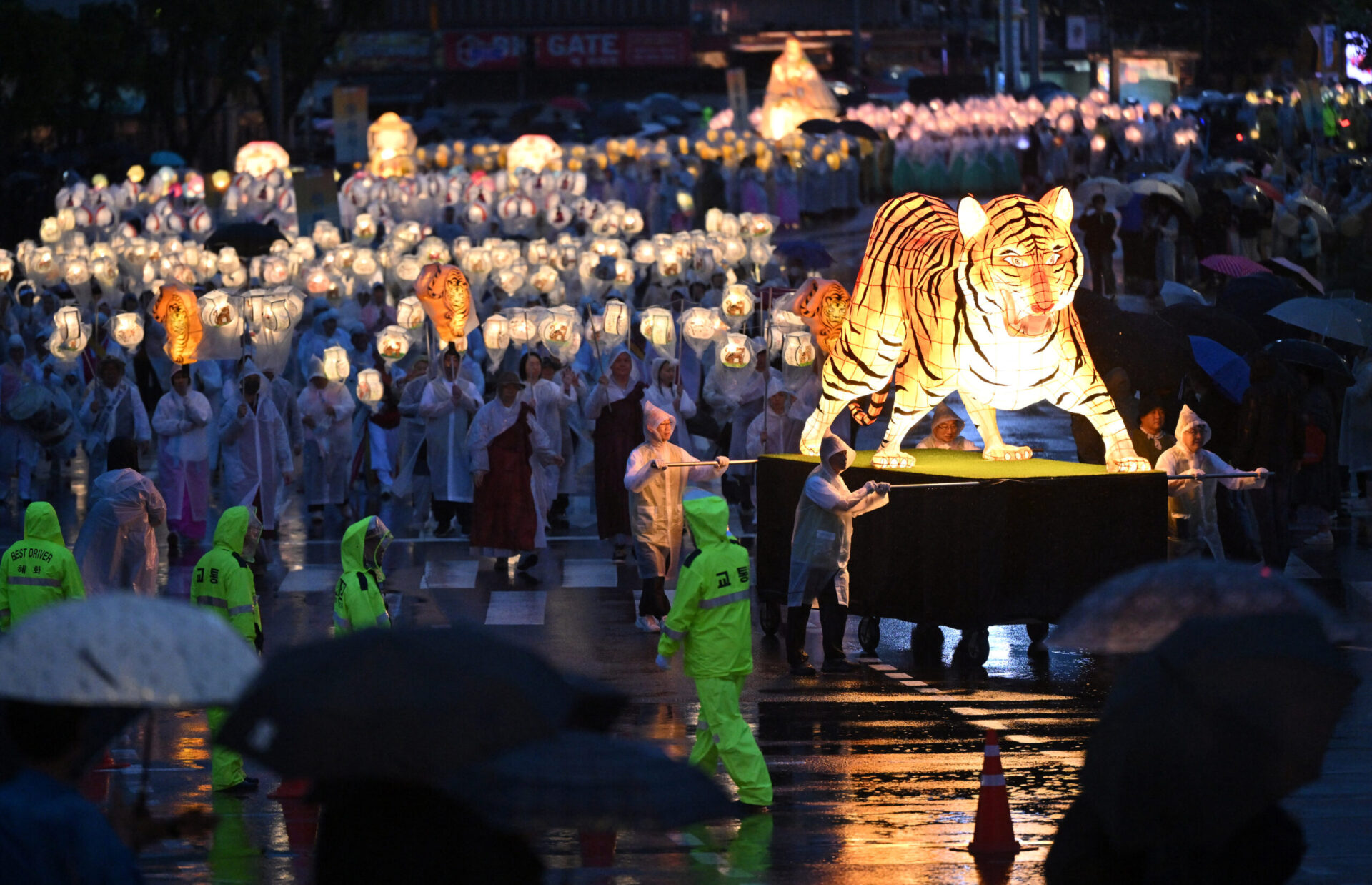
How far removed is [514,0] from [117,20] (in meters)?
31.1

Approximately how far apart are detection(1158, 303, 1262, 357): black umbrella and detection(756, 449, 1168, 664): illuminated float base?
4662 mm

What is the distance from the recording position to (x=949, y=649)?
42.4 ft

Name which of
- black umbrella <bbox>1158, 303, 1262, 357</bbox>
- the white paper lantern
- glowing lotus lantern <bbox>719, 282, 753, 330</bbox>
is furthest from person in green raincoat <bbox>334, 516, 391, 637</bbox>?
glowing lotus lantern <bbox>719, 282, 753, 330</bbox>

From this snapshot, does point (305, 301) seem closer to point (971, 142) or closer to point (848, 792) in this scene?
point (848, 792)

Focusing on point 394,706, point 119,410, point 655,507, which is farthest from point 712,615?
point 119,410

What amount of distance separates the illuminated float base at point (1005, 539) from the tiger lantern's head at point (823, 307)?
9.79 feet

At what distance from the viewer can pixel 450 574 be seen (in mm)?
15852

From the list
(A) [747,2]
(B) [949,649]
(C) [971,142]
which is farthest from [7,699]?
(A) [747,2]

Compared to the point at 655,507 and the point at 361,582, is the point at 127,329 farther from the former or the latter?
the point at 361,582

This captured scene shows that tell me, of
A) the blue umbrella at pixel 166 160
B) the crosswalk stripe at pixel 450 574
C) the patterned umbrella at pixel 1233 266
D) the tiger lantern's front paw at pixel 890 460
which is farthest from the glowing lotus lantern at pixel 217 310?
the blue umbrella at pixel 166 160

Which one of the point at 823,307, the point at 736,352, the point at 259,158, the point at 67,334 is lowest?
the point at 736,352

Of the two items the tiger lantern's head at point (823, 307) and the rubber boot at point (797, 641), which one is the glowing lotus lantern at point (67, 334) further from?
the rubber boot at point (797, 641)

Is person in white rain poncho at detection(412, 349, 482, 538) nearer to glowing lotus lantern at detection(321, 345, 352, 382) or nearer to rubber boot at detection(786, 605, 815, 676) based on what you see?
glowing lotus lantern at detection(321, 345, 352, 382)

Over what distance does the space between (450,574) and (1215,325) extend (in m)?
6.30
